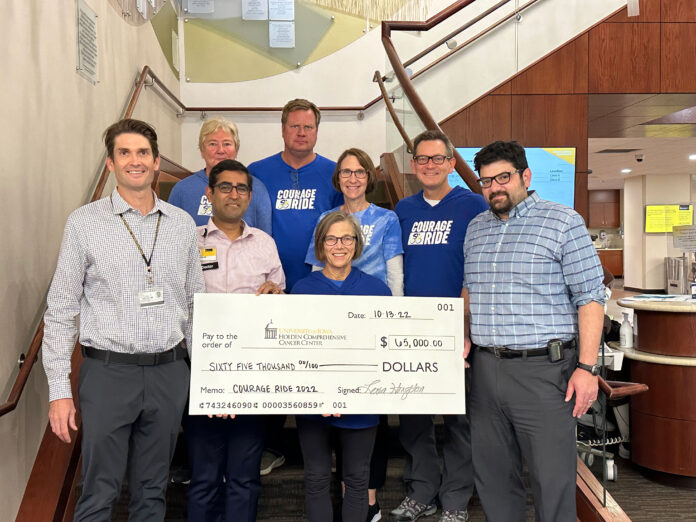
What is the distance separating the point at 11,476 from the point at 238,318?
1.09 m

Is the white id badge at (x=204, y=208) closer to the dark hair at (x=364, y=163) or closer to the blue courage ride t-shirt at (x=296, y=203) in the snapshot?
the blue courage ride t-shirt at (x=296, y=203)

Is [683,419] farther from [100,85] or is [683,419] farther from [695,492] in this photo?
[100,85]

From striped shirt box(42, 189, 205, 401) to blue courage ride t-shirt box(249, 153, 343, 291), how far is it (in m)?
0.88

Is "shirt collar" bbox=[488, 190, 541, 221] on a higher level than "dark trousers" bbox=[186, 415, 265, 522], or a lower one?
higher

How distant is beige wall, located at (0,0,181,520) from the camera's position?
2256mm

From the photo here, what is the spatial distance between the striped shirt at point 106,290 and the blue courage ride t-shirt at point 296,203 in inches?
34.7

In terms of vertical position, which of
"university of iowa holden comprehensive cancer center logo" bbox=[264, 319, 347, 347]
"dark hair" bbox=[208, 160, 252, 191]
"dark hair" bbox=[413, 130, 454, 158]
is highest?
"dark hair" bbox=[413, 130, 454, 158]

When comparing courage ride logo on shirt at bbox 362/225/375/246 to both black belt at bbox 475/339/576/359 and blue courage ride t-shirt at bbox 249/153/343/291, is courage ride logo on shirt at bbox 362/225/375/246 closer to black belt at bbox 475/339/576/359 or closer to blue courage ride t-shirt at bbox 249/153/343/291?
blue courage ride t-shirt at bbox 249/153/343/291

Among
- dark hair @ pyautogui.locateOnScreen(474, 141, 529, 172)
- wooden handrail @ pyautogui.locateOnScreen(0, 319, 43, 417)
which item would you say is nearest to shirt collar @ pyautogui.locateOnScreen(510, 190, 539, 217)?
dark hair @ pyautogui.locateOnScreen(474, 141, 529, 172)

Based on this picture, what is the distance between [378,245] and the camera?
8.09ft

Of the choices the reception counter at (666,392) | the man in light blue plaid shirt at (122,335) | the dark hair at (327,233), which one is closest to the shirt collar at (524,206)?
the dark hair at (327,233)

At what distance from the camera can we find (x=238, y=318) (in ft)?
7.03

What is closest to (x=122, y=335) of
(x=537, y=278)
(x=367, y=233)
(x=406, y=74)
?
(x=367, y=233)

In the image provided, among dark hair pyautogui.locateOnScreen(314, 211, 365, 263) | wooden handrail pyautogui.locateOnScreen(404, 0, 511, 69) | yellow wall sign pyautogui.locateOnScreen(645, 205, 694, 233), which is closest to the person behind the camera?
dark hair pyautogui.locateOnScreen(314, 211, 365, 263)
